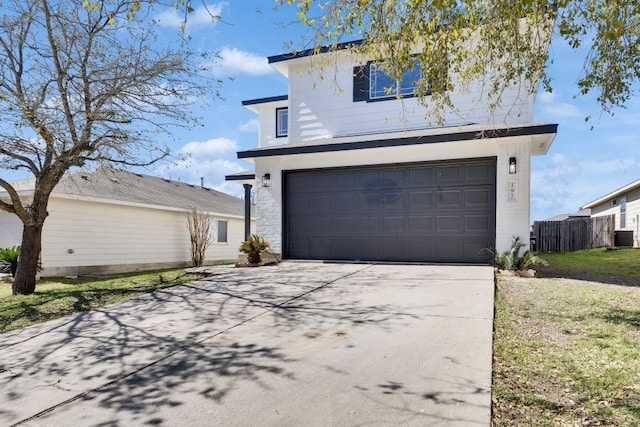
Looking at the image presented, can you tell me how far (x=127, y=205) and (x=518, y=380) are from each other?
1532 centimetres

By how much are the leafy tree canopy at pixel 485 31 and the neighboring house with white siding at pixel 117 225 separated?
7.61 metres

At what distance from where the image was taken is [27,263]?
9.27 m

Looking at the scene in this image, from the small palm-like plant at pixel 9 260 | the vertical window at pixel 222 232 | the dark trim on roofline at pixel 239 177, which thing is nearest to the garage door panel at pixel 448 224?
the dark trim on roofline at pixel 239 177

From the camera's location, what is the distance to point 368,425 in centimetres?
270

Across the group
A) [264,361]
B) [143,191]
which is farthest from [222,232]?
[264,361]

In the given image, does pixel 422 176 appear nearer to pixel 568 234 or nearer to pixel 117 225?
pixel 568 234

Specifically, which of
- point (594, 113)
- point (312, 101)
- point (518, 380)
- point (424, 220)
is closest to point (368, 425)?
point (518, 380)

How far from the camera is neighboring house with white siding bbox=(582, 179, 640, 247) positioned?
1844cm

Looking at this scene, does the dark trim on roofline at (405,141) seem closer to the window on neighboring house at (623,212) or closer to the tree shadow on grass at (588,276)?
the tree shadow on grass at (588,276)

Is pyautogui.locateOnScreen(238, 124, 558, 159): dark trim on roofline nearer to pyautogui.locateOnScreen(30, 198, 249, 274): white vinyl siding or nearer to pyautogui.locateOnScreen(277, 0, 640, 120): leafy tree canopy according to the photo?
pyautogui.locateOnScreen(277, 0, 640, 120): leafy tree canopy

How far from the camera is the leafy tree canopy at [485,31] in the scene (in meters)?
5.27

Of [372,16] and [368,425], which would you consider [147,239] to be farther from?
[368,425]

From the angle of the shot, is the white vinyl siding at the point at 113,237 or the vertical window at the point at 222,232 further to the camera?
the vertical window at the point at 222,232

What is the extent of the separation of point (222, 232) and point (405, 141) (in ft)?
43.4
